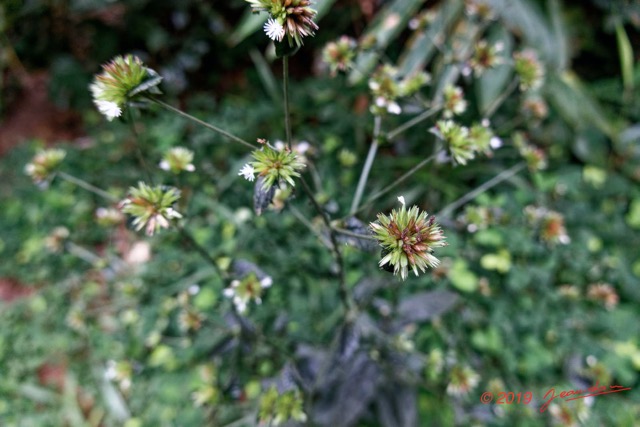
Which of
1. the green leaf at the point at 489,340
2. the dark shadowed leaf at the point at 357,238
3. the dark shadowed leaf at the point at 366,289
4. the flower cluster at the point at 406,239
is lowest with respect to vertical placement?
the green leaf at the point at 489,340

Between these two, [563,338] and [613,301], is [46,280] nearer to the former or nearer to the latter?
[563,338]

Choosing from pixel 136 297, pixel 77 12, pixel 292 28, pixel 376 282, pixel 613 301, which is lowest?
pixel 136 297

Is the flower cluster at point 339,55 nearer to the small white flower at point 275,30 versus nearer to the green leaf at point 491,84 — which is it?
the small white flower at point 275,30

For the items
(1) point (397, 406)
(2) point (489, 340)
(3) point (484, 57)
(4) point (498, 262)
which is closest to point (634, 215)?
(4) point (498, 262)

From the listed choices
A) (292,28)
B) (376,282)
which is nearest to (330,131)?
(376,282)

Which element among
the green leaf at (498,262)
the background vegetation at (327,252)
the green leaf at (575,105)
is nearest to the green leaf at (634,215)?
the background vegetation at (327,252)

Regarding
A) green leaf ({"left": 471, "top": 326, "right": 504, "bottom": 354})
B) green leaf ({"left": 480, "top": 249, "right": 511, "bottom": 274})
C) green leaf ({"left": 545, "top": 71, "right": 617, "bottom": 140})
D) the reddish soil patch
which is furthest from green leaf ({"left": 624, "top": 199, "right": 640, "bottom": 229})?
the reddish soil patch

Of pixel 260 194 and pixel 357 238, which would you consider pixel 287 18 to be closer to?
pixel 260 194
